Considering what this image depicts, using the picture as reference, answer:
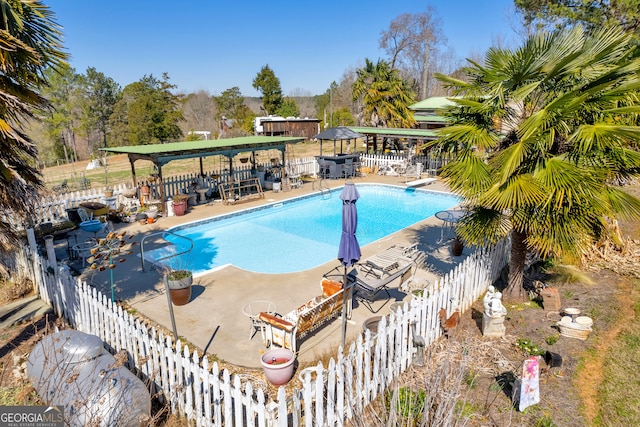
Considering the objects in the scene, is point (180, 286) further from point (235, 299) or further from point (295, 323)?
point (295, 323)

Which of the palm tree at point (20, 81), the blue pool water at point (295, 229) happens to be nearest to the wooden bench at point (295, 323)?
the palm tree at point (20, 81)

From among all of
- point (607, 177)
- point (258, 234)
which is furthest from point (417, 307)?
point (258, 234)

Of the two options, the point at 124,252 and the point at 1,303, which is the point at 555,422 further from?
the point at 124,252

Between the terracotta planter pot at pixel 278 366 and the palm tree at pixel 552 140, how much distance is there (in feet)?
12.2

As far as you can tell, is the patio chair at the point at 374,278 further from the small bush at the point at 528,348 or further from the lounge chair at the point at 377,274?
the small bush at the point at 528,348

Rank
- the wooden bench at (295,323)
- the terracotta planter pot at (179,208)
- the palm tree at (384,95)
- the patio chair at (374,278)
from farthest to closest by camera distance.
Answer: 1. the palm tree at (384,95)
2. the terracotta planter pot at (179,208)
3. the patio chair at (374,278)
4. the wooden bench at (295,323)

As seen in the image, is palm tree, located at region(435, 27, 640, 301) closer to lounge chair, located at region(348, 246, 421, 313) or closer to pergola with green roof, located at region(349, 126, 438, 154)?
lounge chair, located at region(348, 246, 421, 313)

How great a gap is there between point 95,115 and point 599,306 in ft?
175

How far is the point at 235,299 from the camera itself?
7961mm

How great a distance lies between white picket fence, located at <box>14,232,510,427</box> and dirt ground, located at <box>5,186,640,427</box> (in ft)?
1.68

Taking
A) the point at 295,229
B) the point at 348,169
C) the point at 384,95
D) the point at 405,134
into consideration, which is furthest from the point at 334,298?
the point at 384,95

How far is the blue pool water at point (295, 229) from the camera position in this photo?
11752 millimetres

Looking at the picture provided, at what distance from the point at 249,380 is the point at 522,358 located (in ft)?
13.2

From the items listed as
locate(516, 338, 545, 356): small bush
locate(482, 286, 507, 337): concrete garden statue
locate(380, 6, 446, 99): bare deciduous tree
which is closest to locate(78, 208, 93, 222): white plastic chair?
locate(482, 286, 507, 337): concrete garden statue
